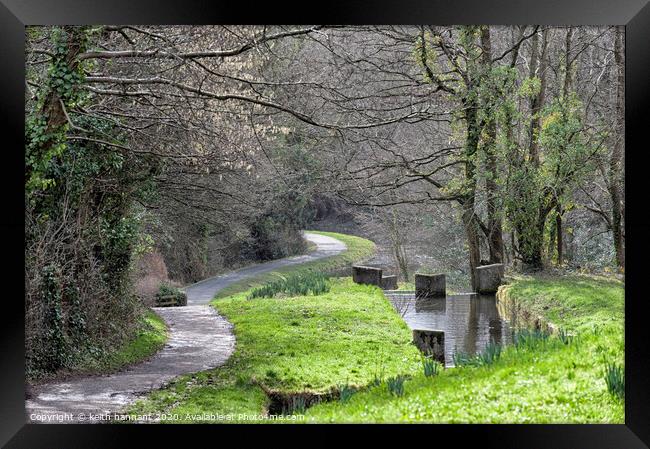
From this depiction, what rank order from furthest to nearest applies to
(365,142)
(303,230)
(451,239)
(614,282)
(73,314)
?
1. (303,230)
2. (451,239)
3. (365,142)
4. (614,282)
5. (73,314)

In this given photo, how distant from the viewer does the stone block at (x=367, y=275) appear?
15.8m

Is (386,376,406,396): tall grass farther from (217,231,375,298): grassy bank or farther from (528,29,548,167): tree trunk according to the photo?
(217,231,375,298): grassy bank

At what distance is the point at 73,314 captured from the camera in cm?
879

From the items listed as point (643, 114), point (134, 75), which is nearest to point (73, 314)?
point (134, 75)

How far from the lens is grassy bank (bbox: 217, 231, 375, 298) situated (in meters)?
17.6

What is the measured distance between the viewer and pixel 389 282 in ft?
54.1

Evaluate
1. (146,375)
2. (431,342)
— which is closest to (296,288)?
(431,342)

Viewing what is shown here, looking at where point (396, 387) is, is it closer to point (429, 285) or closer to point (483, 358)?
point (483, 358)

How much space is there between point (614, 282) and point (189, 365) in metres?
6.01

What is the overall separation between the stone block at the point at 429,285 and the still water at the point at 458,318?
7.7 inches

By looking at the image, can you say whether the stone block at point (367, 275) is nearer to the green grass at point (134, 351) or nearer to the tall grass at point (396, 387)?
the green grass at point (134, 351)

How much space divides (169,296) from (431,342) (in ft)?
28.1

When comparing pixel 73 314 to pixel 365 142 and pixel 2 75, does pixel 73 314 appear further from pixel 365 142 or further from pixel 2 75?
pixel 365 142
